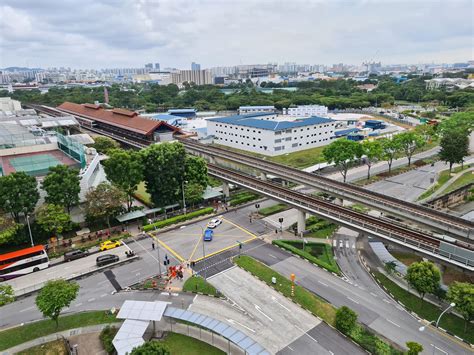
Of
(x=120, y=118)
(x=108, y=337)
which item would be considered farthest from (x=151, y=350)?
(x=120, y=118)

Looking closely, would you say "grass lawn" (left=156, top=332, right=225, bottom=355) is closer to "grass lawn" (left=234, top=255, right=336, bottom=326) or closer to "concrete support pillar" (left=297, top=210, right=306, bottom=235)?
"grass lawn" (left=234, top=255, right=336, bottom=326)

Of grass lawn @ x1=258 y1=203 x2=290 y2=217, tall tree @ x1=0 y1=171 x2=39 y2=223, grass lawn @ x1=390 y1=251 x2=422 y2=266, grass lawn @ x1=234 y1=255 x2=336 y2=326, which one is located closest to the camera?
grass lawn @ x1=234 y1=255 x2=336 y2=326

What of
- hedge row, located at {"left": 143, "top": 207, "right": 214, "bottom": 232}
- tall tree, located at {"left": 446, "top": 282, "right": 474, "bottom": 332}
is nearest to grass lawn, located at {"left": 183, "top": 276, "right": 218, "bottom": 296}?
hedge row, located at {"left": 143, "top": 207, "right": 214, "bottom": 232}

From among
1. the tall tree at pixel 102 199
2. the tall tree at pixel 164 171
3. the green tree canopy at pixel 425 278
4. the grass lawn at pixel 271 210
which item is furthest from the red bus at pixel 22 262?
the green tree canopy at pixel 425 278

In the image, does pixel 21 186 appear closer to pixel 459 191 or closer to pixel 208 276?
pixel 208 276

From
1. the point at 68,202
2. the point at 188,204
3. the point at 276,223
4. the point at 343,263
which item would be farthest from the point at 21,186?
the point at 343,263

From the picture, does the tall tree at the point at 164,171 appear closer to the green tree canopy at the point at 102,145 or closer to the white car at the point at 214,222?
the white car at the point at 214,222
